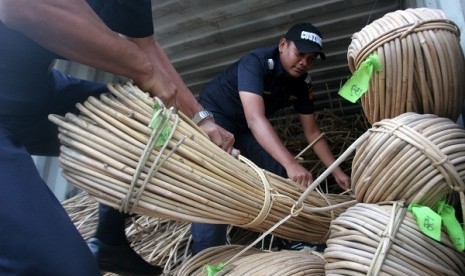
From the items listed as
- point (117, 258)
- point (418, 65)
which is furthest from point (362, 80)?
point (117, 258)

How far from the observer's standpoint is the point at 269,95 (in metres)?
2.26

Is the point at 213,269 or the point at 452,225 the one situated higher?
the point at 452,225

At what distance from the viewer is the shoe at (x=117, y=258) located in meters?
1.41

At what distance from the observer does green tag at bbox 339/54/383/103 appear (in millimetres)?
1009

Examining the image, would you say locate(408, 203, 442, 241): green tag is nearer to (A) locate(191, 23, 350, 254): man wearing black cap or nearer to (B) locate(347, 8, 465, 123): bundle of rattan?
(B) locate(347, 8, 465, 123): bundle of rattan

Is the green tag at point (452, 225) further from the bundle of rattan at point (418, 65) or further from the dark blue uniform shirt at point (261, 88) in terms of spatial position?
the dark blue uniform shirt at point (261, 88)

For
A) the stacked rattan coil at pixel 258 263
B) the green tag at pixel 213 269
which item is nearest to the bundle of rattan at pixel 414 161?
the stacked rattan coil at pixel 258 263

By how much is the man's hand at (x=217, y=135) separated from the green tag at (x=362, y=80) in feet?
1.19

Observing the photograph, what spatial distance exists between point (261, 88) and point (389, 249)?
1351mm

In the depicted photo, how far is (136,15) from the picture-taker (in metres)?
1.30

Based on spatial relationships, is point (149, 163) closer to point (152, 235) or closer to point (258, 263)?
point (258, 263)

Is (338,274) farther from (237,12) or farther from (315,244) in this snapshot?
(237,12)

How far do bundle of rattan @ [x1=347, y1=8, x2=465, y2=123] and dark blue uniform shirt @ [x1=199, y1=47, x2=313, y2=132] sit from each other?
3.55 feet

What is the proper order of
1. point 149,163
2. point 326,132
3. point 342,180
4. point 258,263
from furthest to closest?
point 326,132
point 342,180
point 258,263
point 149,163
